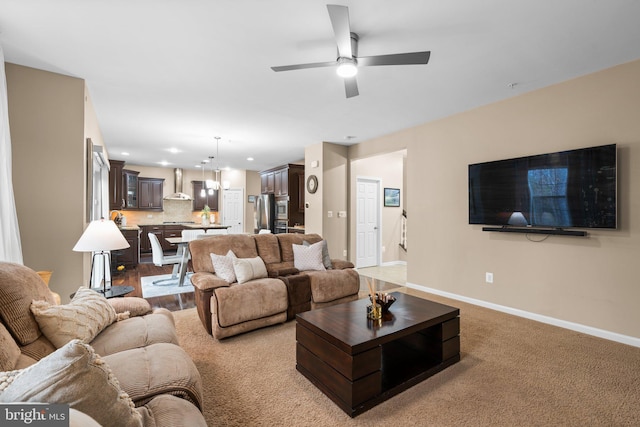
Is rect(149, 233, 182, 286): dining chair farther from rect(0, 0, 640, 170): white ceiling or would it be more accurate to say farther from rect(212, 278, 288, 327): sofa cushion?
rect(212, 278, 288, 327): sofa cushion

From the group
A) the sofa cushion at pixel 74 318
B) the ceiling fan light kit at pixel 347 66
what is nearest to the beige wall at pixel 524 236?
the ceiling fan light kit at pixel 347 66

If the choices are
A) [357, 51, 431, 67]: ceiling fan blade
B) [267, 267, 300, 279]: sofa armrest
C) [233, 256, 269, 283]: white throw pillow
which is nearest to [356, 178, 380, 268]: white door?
[267, 267, 300, 279]: sofa armrest

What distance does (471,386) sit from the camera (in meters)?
2.09

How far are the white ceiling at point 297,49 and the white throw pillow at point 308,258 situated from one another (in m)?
1.91

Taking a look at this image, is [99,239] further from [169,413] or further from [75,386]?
[75,386]

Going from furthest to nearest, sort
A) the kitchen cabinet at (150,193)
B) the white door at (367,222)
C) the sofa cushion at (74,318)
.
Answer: the kitchen cabinet at (150,193) < the white door at (367,222) < the sofa cushion at (74,318)

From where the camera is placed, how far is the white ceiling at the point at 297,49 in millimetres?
2076

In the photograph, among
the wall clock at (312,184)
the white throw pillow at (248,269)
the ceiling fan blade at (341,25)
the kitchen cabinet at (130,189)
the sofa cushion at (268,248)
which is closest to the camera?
the ceiling fan blade at (341,25)

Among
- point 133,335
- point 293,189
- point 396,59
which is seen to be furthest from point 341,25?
point 293,189

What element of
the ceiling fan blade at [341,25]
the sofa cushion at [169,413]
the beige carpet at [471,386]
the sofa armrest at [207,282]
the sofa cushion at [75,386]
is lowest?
the beige carpet at [471,386]

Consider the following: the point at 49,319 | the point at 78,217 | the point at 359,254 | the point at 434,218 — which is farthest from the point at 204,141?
the point at 49,319

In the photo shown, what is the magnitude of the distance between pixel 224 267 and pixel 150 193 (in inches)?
270

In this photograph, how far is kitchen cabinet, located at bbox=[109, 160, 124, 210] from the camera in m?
6.74

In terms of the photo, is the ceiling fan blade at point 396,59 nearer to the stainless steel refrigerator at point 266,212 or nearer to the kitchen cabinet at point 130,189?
the stainless steel refrigerator at point 266,212
